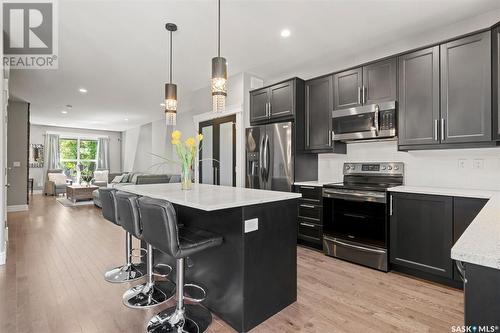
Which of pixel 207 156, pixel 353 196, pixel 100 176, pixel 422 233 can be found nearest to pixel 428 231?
pixel 422 233

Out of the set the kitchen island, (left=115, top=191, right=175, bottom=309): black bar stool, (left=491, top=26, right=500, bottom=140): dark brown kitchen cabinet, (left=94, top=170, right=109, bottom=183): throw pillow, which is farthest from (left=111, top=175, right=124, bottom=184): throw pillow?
(left=491, top=26, right=500, bottom=140): dark brown kitchen cabinet

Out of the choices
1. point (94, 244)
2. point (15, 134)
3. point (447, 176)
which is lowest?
point (94, 244)

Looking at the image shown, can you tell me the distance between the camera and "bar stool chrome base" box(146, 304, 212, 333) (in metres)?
1.83

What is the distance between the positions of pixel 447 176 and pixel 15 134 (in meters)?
8.66

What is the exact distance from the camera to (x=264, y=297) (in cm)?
200

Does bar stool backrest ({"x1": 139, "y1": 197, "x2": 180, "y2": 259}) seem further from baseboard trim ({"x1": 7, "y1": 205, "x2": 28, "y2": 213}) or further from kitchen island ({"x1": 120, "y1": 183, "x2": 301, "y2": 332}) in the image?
baseboard trim ({"x1": 7, "y1": 205, "x2": 28, "y2": 213})

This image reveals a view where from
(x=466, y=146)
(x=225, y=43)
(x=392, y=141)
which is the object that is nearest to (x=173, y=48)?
(x=225, y=43)

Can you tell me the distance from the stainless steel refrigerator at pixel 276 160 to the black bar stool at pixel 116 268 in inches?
82.2

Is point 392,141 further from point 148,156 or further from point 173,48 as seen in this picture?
point 148,156

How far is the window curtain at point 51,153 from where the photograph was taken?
10.4 metres

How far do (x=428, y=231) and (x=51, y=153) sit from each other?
41.2ft

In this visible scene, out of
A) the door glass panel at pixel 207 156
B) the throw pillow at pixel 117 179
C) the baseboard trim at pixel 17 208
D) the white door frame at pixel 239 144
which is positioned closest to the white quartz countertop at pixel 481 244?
the white door frame at pixel 239 144

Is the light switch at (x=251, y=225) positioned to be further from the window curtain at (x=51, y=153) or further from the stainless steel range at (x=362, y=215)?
the window curtain at (x=51, y=153)

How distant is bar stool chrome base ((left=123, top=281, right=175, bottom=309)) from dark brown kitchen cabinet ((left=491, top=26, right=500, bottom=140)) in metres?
3.35
